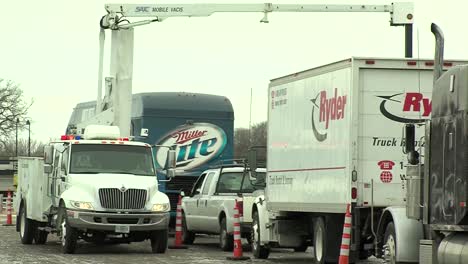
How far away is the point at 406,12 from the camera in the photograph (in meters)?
29.7

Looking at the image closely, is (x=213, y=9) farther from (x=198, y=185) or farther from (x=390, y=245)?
(x=390, y=245)

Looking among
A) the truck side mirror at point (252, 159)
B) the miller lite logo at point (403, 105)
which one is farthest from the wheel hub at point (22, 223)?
the miller lite logo at point (403, 105)

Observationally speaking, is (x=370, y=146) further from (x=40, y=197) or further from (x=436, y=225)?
(x=40, y=197)

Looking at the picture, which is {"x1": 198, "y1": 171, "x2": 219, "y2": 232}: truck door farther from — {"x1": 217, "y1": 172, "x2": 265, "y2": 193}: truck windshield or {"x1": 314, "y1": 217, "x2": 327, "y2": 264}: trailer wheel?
{"x1": 314, "y1": 217, "x2": 327, "y2": 264}: trailer wheel

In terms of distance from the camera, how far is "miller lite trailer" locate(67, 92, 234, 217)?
87.7 ft

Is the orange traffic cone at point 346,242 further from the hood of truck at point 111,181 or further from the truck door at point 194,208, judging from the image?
the truck door at point 194,208

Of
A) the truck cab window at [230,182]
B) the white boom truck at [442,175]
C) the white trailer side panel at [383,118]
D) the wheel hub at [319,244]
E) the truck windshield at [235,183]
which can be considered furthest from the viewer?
the truck cab window at [230,182]

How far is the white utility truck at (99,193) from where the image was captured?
2039 centimetres

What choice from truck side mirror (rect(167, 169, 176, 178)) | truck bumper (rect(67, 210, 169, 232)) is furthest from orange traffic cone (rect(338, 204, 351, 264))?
truck side mirror (rect(167, 169, 176, 178))

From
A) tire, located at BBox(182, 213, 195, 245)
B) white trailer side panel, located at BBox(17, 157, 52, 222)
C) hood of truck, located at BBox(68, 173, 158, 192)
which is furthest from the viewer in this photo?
tire, located at BBox(182, 213, 195, 245)

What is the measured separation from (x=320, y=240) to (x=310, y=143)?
1687 millimetres

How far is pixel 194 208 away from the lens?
76.1 ft

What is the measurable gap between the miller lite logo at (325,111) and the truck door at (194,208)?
268 inches

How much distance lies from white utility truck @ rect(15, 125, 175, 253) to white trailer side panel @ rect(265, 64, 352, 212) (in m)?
3.03
